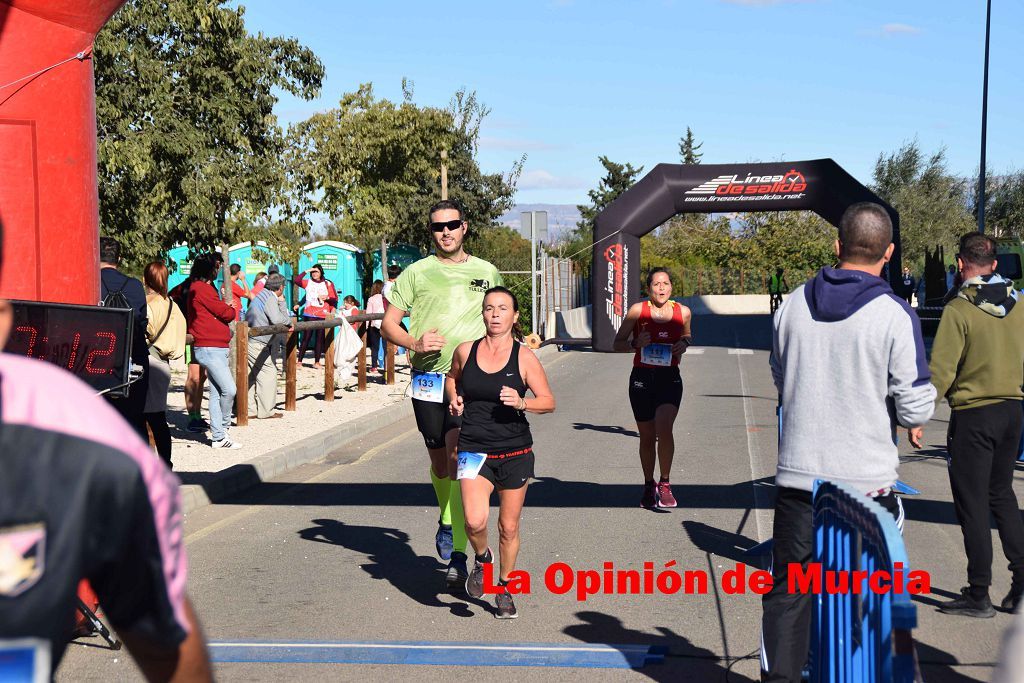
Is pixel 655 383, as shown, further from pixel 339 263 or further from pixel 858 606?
pixel 339 263

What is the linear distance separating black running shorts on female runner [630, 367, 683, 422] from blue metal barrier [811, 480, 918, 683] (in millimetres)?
4397

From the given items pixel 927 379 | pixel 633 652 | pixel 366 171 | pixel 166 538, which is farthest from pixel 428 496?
pixel 366 171

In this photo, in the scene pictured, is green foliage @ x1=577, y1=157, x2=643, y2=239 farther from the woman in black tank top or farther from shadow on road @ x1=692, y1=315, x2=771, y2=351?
the woman in black tank top

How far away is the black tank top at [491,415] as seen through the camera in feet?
19.4

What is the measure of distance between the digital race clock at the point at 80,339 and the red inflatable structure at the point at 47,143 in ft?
2.61

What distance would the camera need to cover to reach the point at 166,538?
5.50ft

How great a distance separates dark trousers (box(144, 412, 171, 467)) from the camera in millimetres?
8977

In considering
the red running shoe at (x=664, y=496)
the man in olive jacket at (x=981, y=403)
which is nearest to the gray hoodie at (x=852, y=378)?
the man in olive jacket at (x=981, y=403)

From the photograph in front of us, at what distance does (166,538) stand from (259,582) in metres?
5.32

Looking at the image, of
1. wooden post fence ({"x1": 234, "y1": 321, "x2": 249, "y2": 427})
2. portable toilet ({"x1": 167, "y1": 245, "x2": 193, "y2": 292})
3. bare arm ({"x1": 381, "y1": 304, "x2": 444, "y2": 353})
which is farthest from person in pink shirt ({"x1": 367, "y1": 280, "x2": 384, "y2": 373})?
bare arm ({"x1": 381, "y1": 304, "x2": 444, "y2": 353})

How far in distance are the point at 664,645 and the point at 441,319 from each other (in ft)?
7.38

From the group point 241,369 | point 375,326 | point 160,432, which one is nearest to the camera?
point 160,432

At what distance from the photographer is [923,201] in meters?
61.3

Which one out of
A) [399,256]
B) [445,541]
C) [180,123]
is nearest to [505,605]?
[445,541]
